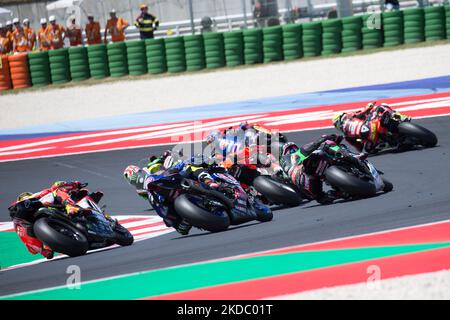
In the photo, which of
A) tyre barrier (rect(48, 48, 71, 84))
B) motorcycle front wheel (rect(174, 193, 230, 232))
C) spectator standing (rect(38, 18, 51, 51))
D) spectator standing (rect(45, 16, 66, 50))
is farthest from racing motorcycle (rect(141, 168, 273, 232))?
spectator standing (rect(38, 18, 51, 51))

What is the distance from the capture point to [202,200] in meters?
9.77

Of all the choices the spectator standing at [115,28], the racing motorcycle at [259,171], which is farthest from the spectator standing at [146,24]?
the racing motorcycle at [259,171]

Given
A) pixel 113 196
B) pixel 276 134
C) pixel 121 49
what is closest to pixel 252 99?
pixel 121 49

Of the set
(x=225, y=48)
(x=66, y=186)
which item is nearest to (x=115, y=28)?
(x=225, y=48)

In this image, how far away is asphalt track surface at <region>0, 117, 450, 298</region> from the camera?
28.8ft

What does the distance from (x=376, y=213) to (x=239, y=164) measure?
1980 mm

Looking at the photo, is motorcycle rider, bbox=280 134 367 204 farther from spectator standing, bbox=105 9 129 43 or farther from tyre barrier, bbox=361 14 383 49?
spectator standing, bbox=105 9 129 43

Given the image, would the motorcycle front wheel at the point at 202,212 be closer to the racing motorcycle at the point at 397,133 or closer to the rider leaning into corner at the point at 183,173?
the rider leaning into corner at the point at 183,173

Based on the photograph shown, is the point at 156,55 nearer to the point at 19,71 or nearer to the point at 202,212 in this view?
the point at 19,71

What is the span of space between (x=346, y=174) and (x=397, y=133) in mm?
3262

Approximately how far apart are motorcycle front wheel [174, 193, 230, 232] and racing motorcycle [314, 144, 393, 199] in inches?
54.9
